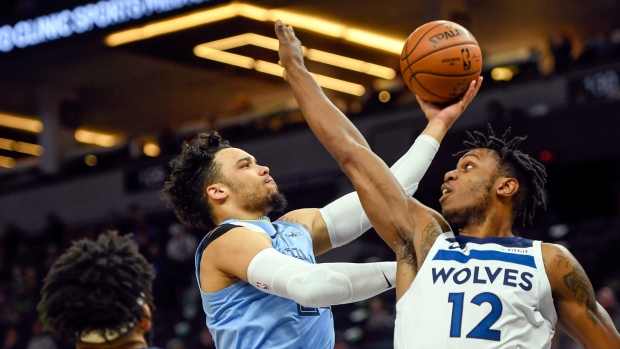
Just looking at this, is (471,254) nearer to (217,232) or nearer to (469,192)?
(469,192)

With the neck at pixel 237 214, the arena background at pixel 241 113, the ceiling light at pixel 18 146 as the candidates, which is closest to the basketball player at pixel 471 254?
the neck at pixel 237 214

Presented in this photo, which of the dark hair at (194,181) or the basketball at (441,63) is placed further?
the dark hair at (194,181)

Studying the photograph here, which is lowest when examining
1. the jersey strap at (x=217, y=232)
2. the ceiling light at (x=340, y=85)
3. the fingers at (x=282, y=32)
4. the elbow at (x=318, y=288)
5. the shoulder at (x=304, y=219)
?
the elbow at (x=318, y=288)

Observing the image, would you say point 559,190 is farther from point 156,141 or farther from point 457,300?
point 457,300

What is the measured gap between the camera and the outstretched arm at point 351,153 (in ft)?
13.8

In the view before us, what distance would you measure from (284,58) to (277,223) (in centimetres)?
81

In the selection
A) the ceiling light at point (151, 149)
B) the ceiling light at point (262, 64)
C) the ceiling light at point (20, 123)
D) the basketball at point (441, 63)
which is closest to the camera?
the basketball at point (441, 63)

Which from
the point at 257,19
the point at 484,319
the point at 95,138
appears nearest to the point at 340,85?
the point at 257,19

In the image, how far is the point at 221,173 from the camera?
469 centimetres

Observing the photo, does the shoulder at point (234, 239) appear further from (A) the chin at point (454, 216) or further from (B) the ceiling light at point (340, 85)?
(B) the ceiling light at point (340, 85)

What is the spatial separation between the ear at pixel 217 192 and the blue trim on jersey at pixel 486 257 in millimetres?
1123

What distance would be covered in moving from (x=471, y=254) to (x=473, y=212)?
27cm

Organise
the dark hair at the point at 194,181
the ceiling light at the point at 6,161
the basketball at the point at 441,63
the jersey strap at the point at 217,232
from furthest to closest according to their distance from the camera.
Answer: the ceiling light at the point at 6,161, the dark hair at the point at 194,181, the basketball at the point at 441,63, the jersey strap at the point at 217,232

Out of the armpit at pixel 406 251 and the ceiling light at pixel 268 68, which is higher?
the ceiling light at pixel 268 68
